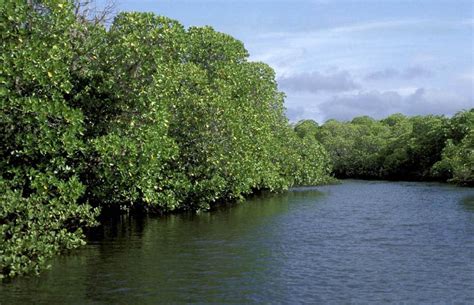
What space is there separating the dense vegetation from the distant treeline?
5331 cm

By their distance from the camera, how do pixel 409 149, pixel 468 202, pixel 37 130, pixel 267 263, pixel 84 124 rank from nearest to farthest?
1. pixel 267 263
2. pixel 37 130
3. pixel 84 124
4. pixel 468 202
5. pixel 409 149

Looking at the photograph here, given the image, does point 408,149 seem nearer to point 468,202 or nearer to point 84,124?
→ point 468,202

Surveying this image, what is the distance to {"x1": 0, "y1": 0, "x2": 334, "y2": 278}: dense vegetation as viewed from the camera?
28609mm

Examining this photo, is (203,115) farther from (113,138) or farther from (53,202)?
(53,202)

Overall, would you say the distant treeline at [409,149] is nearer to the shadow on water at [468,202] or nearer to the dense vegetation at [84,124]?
the shadow on water at [468,202]

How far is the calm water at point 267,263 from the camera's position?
76.2 ft

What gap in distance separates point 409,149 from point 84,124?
3690 inches

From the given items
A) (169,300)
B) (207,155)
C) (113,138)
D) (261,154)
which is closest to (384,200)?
(261,154)

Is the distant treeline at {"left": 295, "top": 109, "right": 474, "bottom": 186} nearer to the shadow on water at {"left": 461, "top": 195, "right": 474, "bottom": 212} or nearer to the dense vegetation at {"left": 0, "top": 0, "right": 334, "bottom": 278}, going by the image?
the shadow on water at {"left": 461, "top": 195, "right": 474, "bottom": 212}

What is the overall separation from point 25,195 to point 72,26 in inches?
376

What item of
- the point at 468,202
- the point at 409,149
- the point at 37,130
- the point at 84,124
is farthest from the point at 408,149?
the point at 37,130

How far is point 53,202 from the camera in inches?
1162

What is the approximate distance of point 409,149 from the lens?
386 feet

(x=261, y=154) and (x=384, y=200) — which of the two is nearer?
(x=261, y=154)
